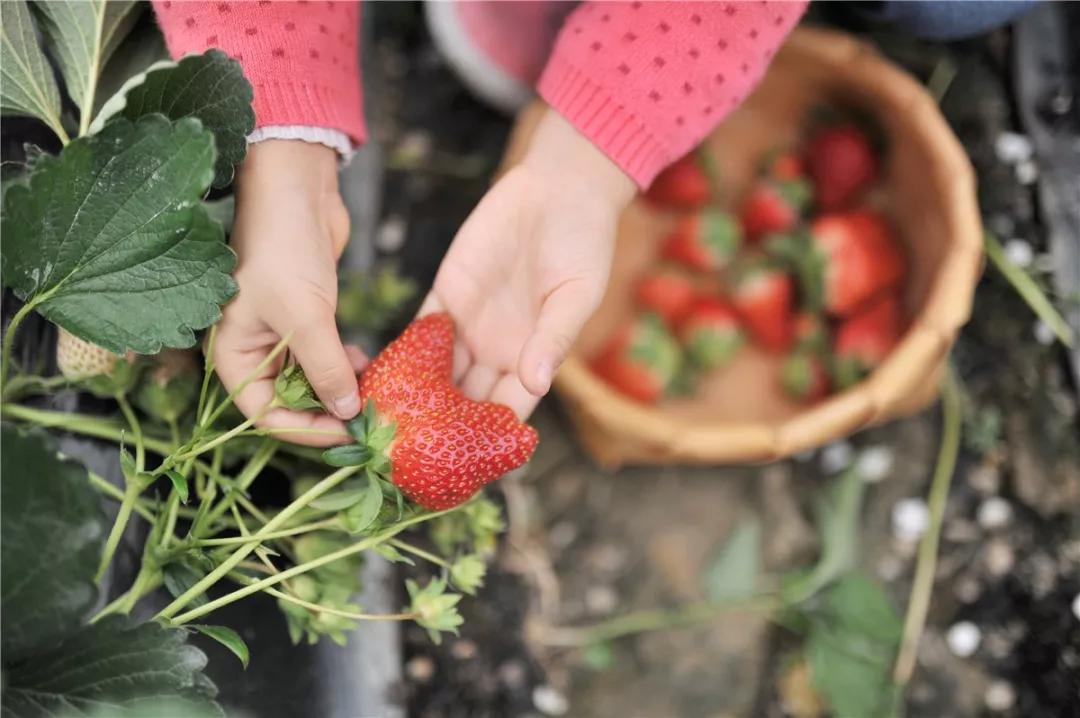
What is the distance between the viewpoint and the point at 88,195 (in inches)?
18.8

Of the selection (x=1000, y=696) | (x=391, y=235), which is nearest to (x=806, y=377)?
(x=1000, y=696)

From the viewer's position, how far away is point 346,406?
21.6 inches

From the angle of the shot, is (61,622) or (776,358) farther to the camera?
(776,358)

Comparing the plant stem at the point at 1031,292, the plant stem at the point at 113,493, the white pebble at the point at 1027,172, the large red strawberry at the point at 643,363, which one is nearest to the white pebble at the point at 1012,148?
the white pebble at the point at 1027,172

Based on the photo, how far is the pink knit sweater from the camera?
2.21 feet

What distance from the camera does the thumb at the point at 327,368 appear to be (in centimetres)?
54

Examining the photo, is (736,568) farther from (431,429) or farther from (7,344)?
(7,344)

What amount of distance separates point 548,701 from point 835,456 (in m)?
0.44

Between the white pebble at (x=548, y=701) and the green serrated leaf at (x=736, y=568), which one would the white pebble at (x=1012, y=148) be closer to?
the green serrated leaf at (x=736, y=568)

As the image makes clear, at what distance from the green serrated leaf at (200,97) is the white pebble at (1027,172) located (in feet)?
3.15

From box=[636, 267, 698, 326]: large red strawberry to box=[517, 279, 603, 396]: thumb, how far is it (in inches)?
16.8

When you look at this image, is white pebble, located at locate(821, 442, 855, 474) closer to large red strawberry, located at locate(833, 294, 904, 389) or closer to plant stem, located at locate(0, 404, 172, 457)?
large red strawberry, located at locate(833, 294, 904, 389)

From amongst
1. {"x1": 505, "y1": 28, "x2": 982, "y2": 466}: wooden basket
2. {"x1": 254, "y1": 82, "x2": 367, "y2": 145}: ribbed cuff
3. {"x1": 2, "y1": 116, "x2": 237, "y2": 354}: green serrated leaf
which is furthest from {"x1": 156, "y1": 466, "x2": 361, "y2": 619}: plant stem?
{"x1": 505, "y1": 28, "x2": 982, "y2": 466}: wooden basket

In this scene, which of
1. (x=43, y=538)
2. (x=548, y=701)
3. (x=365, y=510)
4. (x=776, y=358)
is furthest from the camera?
(x=776, y=358)
